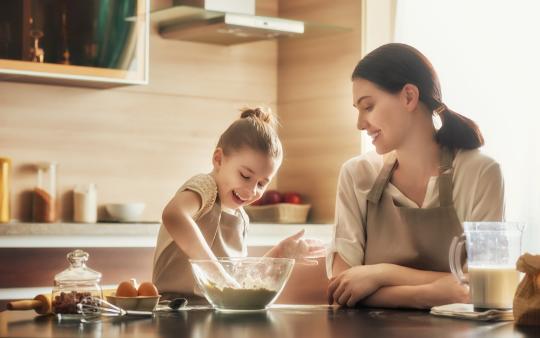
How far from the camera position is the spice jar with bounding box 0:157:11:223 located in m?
3.69

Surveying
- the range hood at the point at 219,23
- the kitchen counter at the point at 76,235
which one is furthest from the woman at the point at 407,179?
the range hood at the point at 219,23

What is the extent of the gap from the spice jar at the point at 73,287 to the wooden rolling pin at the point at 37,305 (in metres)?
0.02

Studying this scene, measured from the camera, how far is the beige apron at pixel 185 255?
7.96 feet

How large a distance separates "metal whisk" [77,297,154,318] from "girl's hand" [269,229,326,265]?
0.46m

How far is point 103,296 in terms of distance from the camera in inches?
74.6

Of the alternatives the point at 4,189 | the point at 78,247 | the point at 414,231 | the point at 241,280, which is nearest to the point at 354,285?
the point at 414,231

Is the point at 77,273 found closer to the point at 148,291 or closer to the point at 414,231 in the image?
the point at 148,291

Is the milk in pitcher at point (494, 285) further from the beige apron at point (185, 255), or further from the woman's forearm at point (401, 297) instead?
the beige apron at point (185, 255)

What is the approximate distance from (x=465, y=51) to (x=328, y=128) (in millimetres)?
851

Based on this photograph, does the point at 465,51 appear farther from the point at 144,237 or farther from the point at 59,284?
the point at 59,284

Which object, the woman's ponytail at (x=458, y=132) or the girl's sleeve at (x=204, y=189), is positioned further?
the woman's ponytail at (x=458, y=132)

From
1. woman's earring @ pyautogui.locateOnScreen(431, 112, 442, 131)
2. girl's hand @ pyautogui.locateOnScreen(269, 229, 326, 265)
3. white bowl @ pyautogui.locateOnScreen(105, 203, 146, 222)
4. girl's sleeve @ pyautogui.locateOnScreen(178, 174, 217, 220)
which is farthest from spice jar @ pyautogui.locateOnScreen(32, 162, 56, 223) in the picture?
girl's hand @ pyautogui.locateOnScreen(269, 229, 326, 265)

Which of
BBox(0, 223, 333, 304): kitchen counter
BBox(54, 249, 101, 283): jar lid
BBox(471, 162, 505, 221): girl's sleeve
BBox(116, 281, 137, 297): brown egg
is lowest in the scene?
BBox(0, 223, 333, 304): kitchen counter

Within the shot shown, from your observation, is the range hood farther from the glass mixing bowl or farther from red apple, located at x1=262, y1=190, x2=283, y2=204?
the glass mixing bowl
